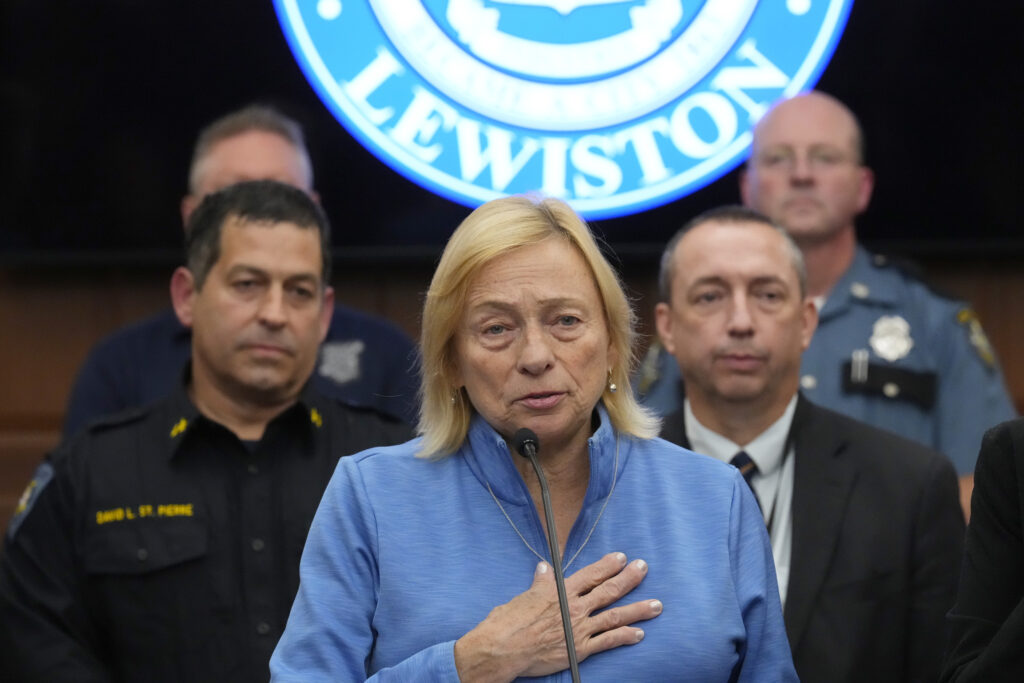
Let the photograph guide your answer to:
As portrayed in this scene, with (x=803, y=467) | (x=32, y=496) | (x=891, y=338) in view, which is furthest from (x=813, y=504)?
(x=32, y=496)

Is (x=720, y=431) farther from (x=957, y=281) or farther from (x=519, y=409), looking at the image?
(x=957, y=281)

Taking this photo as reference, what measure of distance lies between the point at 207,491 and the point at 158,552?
15cm

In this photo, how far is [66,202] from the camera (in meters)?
4.11

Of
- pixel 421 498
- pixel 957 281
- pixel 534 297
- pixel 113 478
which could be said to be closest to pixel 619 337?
pixel 534 297

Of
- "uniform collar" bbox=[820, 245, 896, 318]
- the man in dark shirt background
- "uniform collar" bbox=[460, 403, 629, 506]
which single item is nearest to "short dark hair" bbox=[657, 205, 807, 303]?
"uniform collar" bbox=[820, 245, 896, 318]

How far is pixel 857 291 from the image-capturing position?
334 centimetres

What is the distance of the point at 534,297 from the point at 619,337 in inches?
7.1

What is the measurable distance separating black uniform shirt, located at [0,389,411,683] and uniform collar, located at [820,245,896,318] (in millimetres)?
1255

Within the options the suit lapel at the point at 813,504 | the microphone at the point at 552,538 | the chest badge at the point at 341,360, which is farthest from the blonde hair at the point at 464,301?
the chest badge at the point at 341,360

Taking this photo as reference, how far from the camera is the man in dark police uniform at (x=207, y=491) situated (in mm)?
2504

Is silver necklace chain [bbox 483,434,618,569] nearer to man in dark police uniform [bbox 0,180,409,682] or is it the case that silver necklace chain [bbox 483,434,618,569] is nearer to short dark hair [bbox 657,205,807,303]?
man in dark police uniform [bbox 0,180,409,682]

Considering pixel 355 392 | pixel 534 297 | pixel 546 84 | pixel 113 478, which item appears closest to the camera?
pixel 534 297

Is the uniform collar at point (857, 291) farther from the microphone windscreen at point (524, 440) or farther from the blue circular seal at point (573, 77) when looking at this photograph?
the microphone windscreen at point (524, 440)

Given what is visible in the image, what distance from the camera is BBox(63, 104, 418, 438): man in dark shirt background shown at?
3262 millimetres
